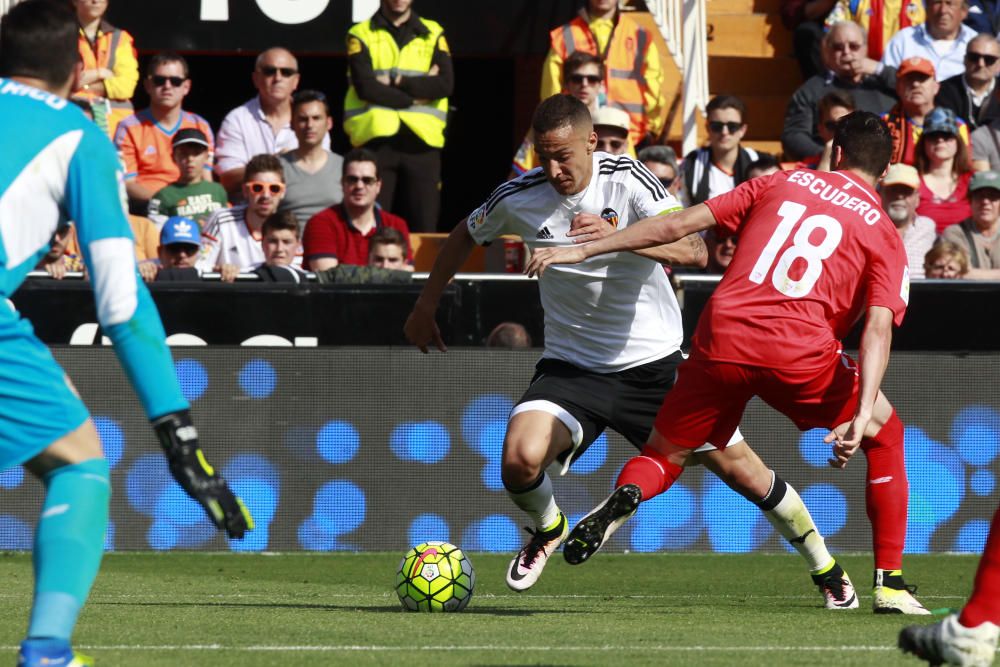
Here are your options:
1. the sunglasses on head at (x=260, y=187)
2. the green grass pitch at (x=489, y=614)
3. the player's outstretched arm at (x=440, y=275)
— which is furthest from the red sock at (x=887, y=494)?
the sunglasses on head at (x=260, y=187)

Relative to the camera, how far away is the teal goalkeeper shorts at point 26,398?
436cm

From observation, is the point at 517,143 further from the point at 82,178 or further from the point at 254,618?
the point at 82,178

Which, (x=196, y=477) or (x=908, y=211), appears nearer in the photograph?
(x=196, y=477)

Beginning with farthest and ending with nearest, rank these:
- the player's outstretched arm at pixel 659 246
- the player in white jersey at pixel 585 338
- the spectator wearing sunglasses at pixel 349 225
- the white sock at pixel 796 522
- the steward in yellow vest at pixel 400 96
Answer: the steward in yellow vest at pixel 400 96, the spectator wearing sunglasses at pixel 349 225, the white sock at pixel 796 522, the player in white jersey at pixel 585 338, the player's outstretched arm at pixel 659 246

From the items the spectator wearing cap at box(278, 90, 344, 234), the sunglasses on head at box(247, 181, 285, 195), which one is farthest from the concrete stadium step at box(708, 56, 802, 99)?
the sunglasses on head at box(247, 181, 285, 195)

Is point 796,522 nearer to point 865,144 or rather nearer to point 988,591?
point 865,144

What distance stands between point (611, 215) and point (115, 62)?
21.1 ft

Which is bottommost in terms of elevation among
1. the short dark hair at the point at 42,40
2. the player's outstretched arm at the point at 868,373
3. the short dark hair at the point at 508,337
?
the short dark hair at the point at 508,337

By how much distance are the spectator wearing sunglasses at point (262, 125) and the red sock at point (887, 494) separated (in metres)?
6.32

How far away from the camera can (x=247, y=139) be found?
41.0ft

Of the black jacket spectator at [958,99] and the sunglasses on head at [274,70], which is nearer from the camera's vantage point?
the sunglasses on head at [274,70]

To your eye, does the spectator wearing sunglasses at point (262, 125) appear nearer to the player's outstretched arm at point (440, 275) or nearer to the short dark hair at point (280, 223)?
the short dark hair at point (280, 223)

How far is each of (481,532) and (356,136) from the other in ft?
12.3

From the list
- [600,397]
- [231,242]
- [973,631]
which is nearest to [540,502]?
[600,397]
